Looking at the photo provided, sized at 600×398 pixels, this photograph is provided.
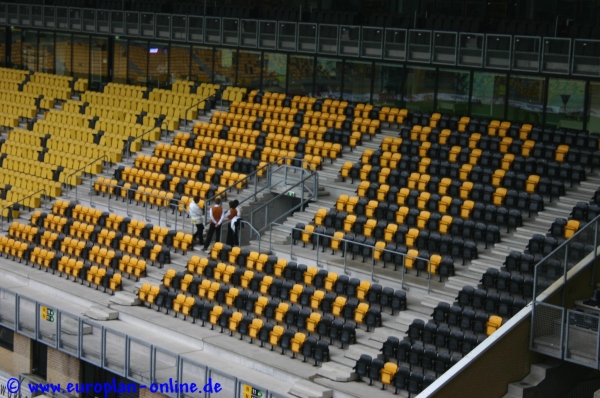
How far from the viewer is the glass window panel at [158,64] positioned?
38.1 meters

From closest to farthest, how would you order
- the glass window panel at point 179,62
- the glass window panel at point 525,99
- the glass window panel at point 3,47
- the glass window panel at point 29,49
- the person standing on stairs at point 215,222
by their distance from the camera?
1. the person standing on stairs at point 215,222
2. the glass window panel at point 525,99
3. the glass window panel at point 179,62
4. the glass window panel at point 29,49
5. the glass window panel at point 3,47

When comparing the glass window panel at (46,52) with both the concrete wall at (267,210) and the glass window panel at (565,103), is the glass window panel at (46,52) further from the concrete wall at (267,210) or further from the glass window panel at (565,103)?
Result: the glass window panel at (565,103)

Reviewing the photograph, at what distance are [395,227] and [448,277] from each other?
7.10 ft

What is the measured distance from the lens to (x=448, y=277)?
2328cm

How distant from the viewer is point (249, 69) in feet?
118

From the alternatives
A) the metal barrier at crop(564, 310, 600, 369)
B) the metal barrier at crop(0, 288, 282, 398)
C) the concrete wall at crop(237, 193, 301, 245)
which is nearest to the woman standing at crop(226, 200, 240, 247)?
the concrete wall at crop(237, 193, 301, 245)

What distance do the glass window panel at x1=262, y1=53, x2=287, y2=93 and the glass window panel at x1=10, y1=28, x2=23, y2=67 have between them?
12649mm

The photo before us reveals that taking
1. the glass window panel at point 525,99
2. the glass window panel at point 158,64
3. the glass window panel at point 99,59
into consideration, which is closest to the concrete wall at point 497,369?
the glass window panel at point 525,99

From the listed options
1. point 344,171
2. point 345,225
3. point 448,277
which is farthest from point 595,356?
point 344,171

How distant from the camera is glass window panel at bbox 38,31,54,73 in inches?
1647

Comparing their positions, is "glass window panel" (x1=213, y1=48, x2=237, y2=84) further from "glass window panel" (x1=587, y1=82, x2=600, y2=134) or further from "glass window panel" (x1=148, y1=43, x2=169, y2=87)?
"glass window panel" (x1=587, y1=82, x2=600, y2=134)

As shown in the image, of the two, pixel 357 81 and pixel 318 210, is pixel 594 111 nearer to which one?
pixel 318 210

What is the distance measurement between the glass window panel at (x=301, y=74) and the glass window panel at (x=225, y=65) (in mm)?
2541

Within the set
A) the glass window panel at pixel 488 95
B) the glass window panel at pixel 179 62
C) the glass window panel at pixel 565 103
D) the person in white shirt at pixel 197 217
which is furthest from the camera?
the glass window panel at pixel 179 62
